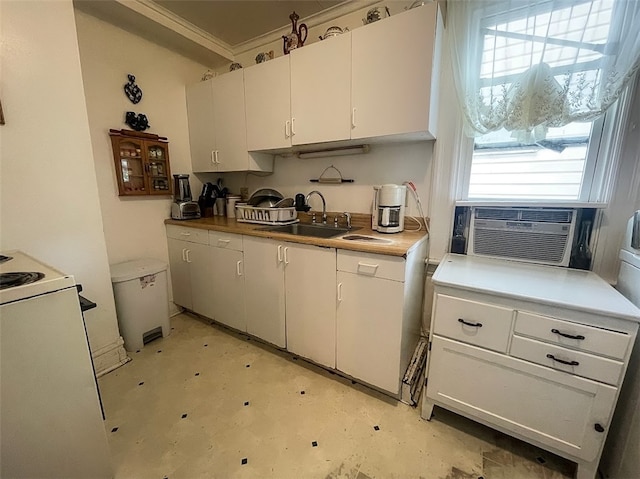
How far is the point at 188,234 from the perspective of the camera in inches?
90.8

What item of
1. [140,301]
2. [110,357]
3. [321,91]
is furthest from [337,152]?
[110,357]

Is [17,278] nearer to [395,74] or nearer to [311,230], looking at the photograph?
[311,230]

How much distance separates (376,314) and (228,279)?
1.22m

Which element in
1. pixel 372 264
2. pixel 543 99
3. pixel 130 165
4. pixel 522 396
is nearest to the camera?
pixel 522 396

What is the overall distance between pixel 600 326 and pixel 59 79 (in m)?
2.81

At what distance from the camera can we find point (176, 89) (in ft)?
8.02

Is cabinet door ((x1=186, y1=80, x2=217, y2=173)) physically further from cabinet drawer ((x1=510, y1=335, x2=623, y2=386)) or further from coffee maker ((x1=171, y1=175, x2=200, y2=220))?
cabinet drawer ((x1=510, y1=335, x2=623, y2=386))

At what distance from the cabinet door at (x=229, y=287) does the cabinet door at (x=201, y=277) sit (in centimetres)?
6

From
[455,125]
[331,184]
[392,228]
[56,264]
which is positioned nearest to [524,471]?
[392,228]

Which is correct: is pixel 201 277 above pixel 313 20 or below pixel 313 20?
below

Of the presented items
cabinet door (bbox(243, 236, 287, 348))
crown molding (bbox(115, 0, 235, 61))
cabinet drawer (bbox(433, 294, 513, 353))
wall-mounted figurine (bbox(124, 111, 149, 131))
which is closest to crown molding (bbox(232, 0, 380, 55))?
crown molding (bbox(115, 0, 235, 61))

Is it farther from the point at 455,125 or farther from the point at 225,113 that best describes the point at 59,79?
the point at 455,125

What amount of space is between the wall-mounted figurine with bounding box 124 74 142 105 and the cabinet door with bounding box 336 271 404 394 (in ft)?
7.27

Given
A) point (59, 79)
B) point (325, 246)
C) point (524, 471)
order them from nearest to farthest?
point (524, 471), point (59, 79), point (325, 246)
